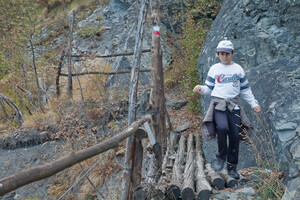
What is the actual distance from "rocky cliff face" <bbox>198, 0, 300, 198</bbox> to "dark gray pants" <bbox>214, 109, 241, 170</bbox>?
0.26m

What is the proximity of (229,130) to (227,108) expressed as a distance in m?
0.28

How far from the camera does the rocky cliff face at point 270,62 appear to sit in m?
3.72

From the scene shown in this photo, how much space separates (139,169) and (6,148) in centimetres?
841

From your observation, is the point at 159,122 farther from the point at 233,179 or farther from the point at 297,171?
the point at 297,171

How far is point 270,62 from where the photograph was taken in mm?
5156

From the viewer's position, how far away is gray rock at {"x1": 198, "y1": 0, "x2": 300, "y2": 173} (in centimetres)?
398

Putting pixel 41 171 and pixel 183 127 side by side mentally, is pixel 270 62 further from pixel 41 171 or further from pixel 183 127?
pixel 41 171

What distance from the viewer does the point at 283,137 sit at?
3.69m

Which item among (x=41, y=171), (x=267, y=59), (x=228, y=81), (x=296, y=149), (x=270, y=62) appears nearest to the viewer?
(x=41, y=171)

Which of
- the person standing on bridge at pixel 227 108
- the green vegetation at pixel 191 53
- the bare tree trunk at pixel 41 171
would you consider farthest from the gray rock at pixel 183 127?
the bare tree trunk at pixel 41 171

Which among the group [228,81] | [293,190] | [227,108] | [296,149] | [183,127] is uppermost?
[228,81]

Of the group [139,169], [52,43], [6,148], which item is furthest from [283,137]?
[52,43]

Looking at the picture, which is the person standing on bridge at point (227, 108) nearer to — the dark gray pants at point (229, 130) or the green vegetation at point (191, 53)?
the dark gray pants at point (229, 130)

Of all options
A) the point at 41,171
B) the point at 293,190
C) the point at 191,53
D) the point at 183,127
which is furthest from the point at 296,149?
the point at 191,53
